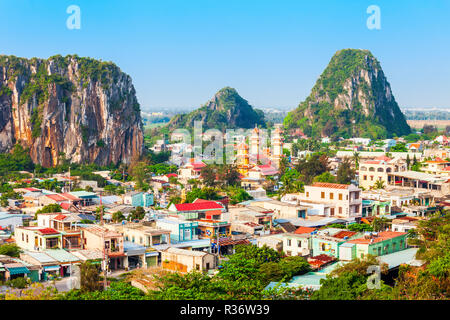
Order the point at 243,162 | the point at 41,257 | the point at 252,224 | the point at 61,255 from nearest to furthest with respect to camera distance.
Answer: the point at 41,257
the point at 61,255
the point at 252,224
the point at 243,162

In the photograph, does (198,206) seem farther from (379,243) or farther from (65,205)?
(379,243)

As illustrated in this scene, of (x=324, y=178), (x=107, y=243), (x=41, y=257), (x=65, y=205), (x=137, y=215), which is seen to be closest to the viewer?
(x=41, y=257)

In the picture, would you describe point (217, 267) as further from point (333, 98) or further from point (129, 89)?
point (333, 98)

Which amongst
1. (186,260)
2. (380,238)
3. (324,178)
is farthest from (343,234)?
(324,178)

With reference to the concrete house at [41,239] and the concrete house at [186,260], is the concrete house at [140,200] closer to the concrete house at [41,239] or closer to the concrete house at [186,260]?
the concrete house at [41,239]

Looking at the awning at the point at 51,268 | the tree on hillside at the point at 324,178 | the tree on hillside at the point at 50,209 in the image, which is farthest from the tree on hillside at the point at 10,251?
the tree on hillside at the point at 324,178
